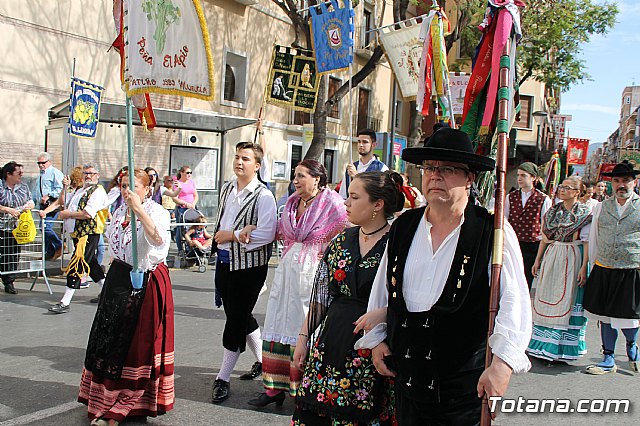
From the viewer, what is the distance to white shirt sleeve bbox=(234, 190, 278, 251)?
4816mm

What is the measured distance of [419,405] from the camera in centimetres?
260

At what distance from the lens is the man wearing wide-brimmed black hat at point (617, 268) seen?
238 inches

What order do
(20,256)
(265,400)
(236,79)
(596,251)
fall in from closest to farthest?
(265,400), (596,251), (20,256), (236,79)

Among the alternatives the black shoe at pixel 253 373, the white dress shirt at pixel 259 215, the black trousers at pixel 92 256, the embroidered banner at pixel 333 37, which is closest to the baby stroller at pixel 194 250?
the black trousers at pixel 92 256

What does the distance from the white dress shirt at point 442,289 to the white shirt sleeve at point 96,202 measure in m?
5.90

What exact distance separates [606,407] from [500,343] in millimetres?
3663

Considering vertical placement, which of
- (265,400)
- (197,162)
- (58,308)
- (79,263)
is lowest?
(58,308)

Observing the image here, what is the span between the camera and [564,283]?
6.61m

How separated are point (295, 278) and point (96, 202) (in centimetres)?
431

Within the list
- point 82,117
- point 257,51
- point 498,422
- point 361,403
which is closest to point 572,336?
point 498,422

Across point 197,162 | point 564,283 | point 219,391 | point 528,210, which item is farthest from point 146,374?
point 197,162

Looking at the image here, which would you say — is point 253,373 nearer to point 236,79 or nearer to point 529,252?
point 529,252

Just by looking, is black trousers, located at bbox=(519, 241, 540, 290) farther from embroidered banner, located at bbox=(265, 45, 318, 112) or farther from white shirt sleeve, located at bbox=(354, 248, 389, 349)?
white shirt sleeve, located at bbox=(354, 248, 389, 349)

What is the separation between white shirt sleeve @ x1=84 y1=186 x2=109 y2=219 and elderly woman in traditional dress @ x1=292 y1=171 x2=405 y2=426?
5220mm
